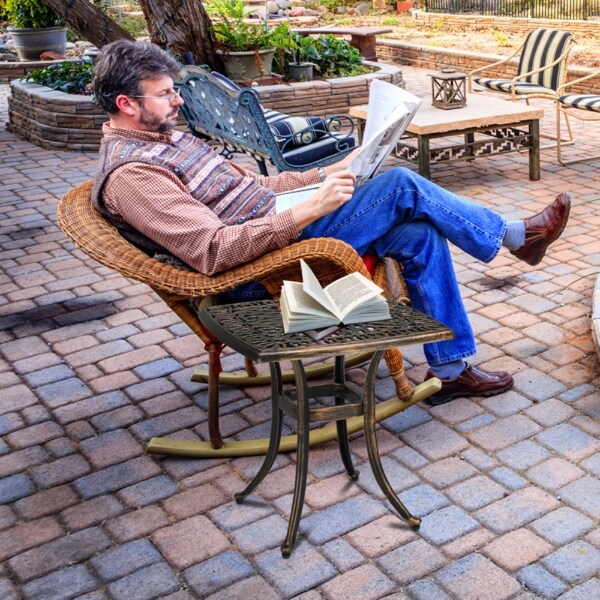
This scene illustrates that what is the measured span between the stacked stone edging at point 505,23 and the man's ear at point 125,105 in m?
11.1

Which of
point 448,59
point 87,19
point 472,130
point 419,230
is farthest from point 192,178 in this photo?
point 448,59

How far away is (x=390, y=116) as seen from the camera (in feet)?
10.2

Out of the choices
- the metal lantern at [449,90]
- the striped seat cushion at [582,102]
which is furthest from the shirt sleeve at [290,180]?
the striped seat cushion at [582,102]

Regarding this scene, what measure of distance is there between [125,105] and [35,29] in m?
10.6

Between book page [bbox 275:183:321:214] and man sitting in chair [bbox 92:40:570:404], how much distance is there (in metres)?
0.04

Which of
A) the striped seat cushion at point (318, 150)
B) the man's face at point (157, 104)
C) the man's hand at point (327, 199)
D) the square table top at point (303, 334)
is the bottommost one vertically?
the striped seat cushion at point (318, 150)

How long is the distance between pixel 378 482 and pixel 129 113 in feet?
4.80

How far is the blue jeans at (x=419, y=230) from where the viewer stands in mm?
3309

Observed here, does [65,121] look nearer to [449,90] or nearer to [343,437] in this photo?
[449,90]

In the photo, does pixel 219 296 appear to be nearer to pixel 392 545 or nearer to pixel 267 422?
pixel 267 422

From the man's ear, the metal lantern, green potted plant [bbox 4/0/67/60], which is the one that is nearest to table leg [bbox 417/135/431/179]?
the metal lantern

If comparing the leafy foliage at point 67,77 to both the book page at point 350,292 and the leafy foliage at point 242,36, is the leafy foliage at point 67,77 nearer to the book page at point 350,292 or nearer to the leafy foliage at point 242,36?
the leafy foliage at point 242,36

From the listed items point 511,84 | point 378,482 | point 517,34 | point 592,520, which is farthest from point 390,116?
point 517,34

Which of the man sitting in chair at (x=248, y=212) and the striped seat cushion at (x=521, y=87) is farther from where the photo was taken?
the striped seat cushion at (x=521, y=87)
